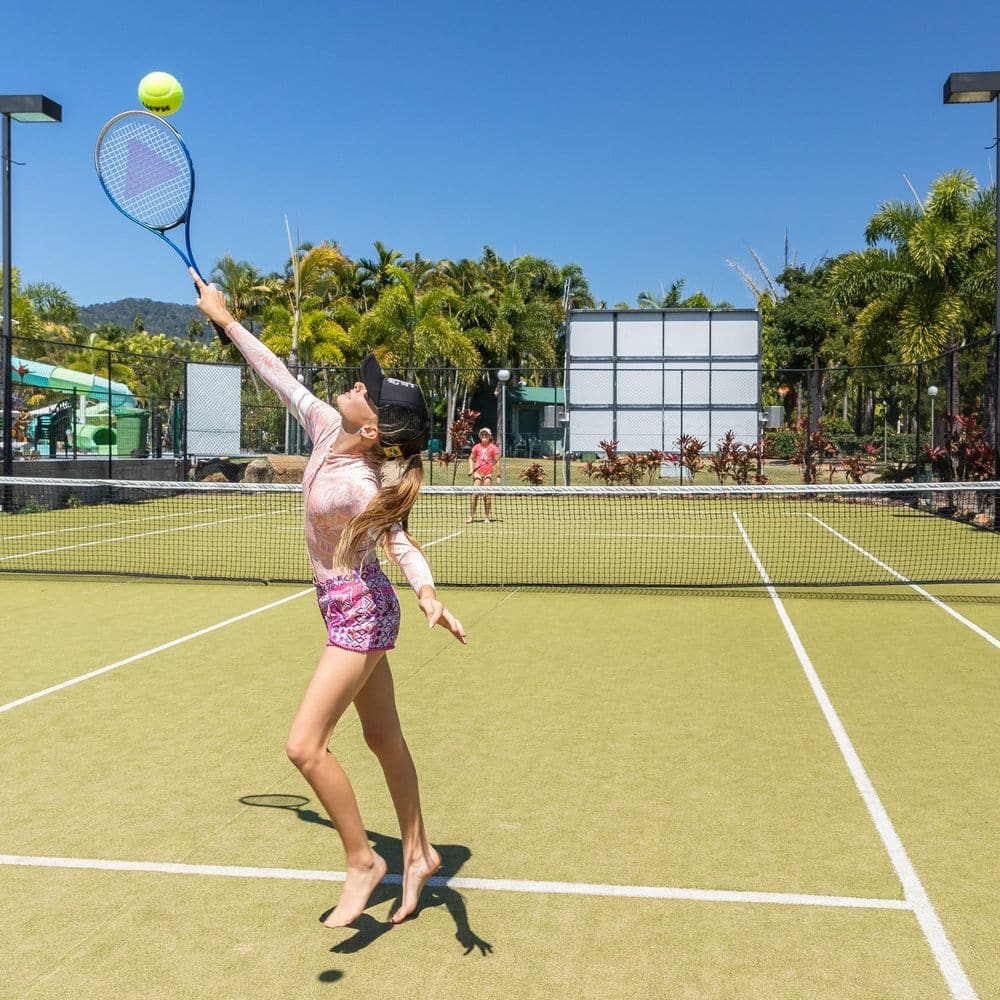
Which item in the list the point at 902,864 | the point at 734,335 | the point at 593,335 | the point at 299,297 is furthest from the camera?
the point at 299,297

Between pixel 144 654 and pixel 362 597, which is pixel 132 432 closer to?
pixel 144 654

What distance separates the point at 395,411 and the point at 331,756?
3.82ft

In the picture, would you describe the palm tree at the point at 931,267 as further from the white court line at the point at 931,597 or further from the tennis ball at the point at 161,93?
the tennis ball at the point at 161,93

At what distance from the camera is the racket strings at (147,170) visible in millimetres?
5887

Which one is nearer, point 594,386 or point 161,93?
point 161,93

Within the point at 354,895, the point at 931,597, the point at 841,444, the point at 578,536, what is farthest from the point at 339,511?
the point at 841,444

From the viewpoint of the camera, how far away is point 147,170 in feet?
19.9

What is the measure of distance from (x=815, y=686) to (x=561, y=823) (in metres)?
3.27

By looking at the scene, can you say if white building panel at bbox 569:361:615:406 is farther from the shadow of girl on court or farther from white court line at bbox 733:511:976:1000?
the shadow of girl on court

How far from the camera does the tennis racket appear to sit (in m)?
5.86

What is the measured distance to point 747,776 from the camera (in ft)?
18.8

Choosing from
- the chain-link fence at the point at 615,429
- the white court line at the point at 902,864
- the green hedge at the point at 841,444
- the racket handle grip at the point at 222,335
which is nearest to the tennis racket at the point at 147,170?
the racket handle grip at the point at 222,335

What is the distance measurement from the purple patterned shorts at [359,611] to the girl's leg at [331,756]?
42mm

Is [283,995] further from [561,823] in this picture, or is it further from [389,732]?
[561,823]
